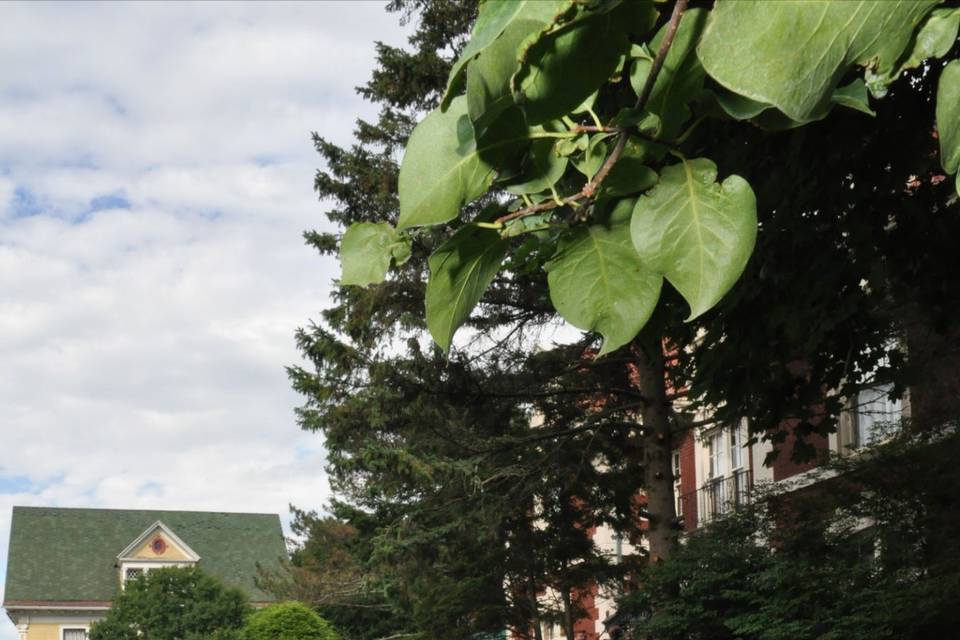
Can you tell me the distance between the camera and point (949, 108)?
145cm

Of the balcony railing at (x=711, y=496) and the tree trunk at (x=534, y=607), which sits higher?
the balcony railing at (x=711, y=496)

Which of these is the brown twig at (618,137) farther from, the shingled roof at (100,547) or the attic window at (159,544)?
the attic window at (159,544)

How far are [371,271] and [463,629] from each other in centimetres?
2721

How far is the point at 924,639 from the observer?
541 inches

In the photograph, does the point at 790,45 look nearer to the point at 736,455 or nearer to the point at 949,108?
the point at 949,108

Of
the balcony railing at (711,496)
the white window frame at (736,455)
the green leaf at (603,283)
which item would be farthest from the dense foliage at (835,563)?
the green leaf at (603,283)

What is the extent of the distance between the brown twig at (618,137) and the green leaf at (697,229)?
6 cm

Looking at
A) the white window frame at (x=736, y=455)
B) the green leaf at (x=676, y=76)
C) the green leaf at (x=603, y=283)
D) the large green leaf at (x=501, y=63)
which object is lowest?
the green leaf at (x=603, y=283)

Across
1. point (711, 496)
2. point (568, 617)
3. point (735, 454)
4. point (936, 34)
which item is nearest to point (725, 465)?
point (735, 454)

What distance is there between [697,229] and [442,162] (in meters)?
0.31

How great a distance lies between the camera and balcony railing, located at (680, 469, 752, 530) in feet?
92.4

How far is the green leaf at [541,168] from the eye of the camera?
1.61 m

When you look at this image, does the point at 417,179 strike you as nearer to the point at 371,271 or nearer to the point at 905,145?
the point at 371,271

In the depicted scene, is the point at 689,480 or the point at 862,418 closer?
the point at 862,418
